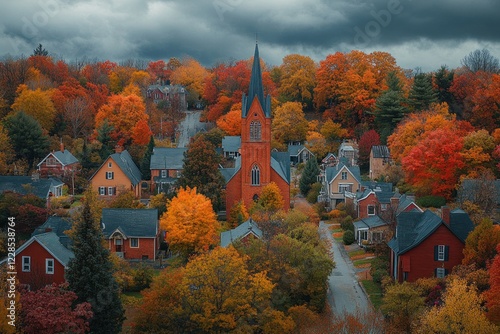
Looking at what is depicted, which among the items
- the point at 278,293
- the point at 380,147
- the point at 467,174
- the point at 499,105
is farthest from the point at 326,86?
the point at 278,293

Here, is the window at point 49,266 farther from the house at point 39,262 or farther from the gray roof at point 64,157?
the gray roof at point 64,157

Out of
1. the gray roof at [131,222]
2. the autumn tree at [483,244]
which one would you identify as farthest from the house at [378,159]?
the autumn tree at [483,244]

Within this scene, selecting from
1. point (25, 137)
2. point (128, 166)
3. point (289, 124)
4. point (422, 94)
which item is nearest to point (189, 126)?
point (289, 124)

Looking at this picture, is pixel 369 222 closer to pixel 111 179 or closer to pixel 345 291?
pixel 345 291

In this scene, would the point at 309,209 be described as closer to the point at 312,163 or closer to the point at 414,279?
the point at 312,163

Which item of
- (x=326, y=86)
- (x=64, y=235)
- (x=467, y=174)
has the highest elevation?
(x=326, y=86)

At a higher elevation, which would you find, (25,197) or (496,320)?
(25,197)

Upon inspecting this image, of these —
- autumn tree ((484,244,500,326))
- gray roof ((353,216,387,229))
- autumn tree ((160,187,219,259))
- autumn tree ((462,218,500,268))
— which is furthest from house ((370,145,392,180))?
autumn tree ((484,244,500,326))
